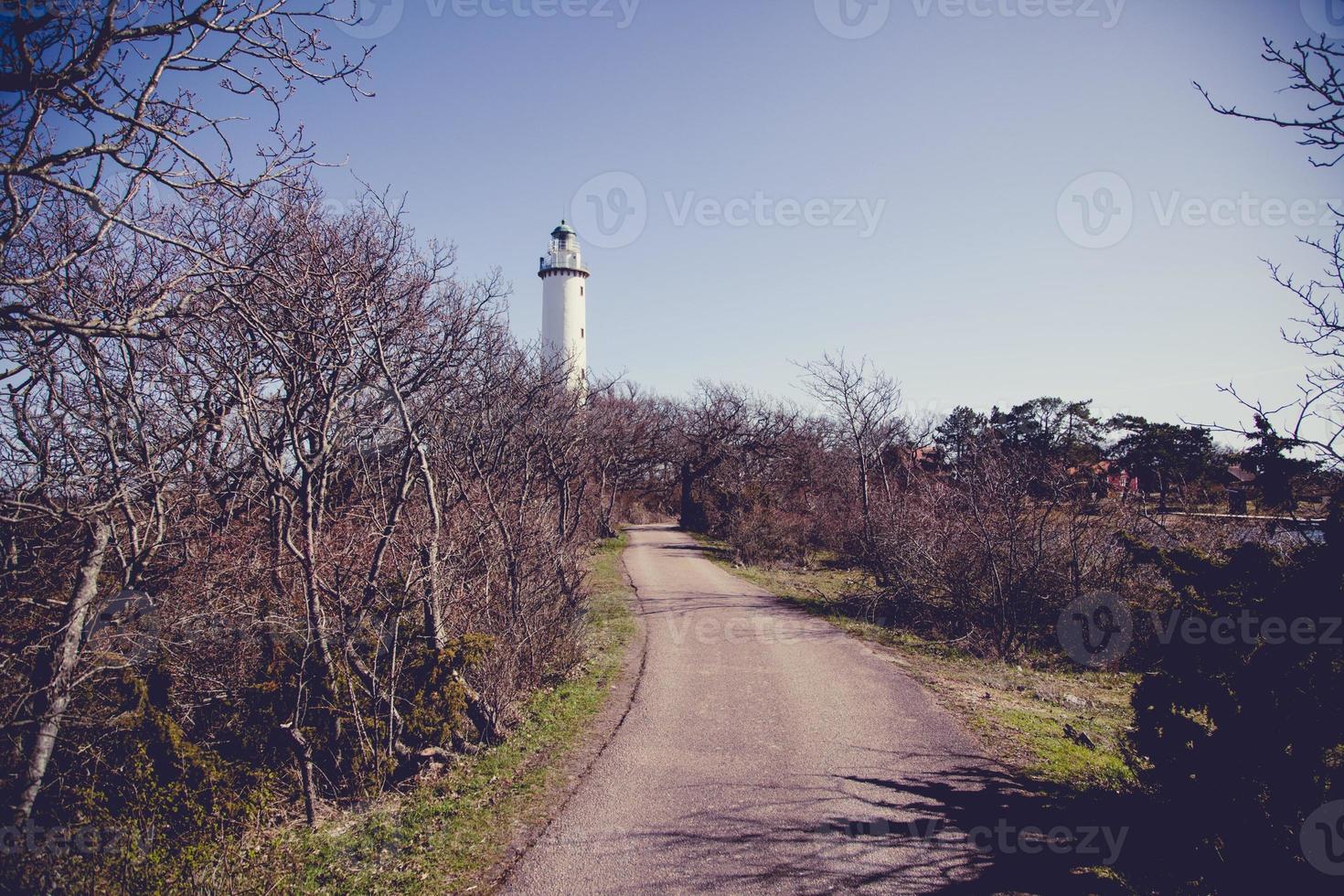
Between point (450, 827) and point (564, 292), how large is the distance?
41.0m

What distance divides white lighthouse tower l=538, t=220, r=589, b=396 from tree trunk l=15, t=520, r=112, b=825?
123 ft

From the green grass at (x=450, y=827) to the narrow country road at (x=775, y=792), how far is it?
1.43ft

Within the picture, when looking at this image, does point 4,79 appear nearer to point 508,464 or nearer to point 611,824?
point 611,824

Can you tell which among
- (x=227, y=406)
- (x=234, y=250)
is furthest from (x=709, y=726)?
(x=234, y=250)

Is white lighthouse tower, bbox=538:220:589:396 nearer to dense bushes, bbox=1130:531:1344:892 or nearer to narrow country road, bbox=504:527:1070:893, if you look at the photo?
narrow country road, bbox=504:527:1070:893

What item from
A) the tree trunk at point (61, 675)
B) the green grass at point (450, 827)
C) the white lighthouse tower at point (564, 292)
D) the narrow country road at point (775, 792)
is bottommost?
the green grass at point (450, 827)

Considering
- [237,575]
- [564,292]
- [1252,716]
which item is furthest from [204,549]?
[564,292]

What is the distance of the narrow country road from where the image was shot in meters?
4.81

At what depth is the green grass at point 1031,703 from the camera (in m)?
6.74

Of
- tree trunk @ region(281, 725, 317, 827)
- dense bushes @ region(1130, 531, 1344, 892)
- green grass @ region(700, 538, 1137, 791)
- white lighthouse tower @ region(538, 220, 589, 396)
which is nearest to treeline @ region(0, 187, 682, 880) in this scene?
tree trunk @ region(281, 725, 317, 827)

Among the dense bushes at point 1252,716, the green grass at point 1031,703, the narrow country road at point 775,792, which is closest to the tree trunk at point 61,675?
the narrow country road at point 775,792

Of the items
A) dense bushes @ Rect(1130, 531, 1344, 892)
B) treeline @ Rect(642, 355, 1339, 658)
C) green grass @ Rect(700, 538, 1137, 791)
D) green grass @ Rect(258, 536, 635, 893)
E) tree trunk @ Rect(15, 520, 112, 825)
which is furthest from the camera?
treeline @ Rect(642, 355, 1339, 658)

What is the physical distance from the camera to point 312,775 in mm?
6414

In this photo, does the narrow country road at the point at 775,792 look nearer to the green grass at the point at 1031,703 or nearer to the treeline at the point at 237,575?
the green grass at the point at 1031,703
